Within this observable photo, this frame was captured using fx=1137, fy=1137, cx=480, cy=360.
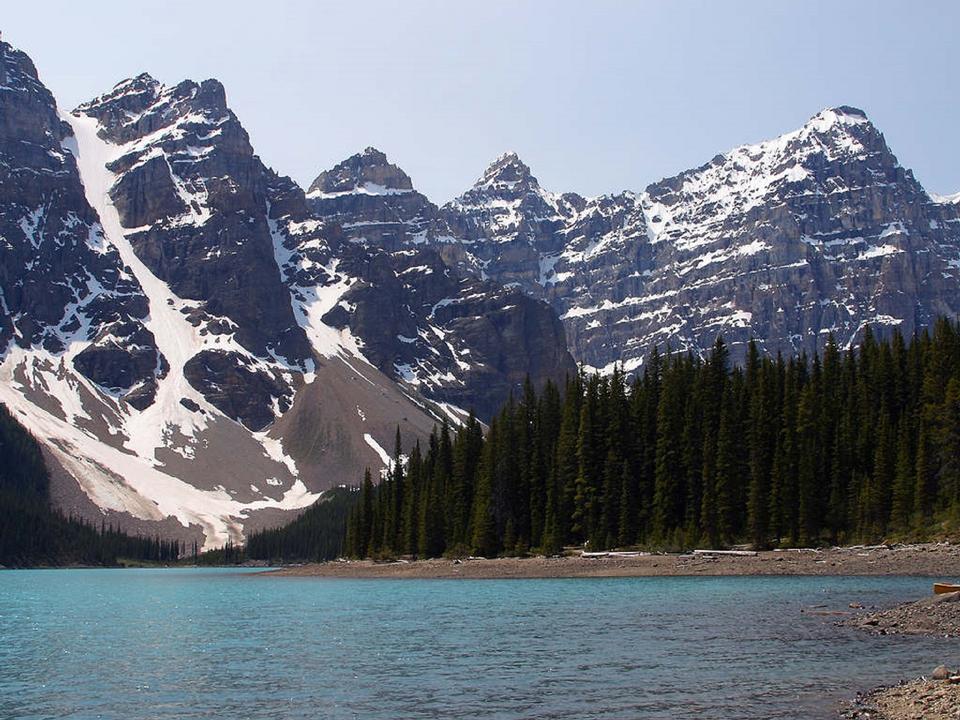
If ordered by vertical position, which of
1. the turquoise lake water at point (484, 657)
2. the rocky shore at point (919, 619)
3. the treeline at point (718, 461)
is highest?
the treeline at point (718, 461)

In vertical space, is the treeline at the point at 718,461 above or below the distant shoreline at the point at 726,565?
above

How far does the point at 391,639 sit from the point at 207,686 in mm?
13658

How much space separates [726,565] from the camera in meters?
84.8

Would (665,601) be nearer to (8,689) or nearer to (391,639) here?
(391,639)

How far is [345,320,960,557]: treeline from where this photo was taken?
311 ft

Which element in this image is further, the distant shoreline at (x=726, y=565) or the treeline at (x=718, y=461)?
the treeline at (x=718, y=461)

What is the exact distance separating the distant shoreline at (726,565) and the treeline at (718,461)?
6.08 meters

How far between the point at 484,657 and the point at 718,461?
65.8 meters

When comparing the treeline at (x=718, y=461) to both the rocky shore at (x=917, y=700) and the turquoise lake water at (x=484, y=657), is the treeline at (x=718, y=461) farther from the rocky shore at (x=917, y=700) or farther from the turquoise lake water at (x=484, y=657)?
the rocky shore at (x=917, y=700)

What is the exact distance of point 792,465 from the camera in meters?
100

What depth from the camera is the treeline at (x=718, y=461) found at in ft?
311

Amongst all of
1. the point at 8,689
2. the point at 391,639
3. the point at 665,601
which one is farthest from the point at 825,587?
the point at 8,689

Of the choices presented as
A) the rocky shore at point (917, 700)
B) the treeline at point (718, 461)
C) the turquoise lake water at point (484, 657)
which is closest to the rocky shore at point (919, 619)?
the rocky shore at point (917, 700)

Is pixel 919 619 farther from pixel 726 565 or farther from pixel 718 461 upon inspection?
pixel 718 461
